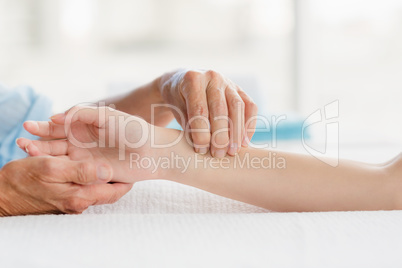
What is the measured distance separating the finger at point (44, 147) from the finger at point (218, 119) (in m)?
0.30

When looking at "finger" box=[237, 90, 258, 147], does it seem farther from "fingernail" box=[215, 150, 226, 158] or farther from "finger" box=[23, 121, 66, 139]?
"finger" box=[23, 121, 66, 139]

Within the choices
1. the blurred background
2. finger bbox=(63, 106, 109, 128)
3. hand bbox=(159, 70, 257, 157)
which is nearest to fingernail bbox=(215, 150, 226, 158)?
hand bbox=(159, 70, 257, 157)

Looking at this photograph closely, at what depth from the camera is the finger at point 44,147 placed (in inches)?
32.6

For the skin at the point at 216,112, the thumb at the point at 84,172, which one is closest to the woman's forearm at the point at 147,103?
the skin at the point at 216,112

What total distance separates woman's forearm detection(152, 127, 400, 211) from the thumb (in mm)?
155

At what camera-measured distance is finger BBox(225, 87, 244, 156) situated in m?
0.84

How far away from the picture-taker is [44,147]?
0.85 meters

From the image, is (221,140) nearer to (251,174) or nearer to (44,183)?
(251,174)

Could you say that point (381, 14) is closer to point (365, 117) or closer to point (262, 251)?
point (365, 117)

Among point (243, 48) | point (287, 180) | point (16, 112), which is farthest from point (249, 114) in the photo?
point (243, 48)

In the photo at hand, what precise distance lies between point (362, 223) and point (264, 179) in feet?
0.82

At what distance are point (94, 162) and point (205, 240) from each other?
36cm

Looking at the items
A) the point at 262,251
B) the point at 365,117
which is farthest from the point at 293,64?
the point at 262,251

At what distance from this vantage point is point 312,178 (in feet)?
2.86
